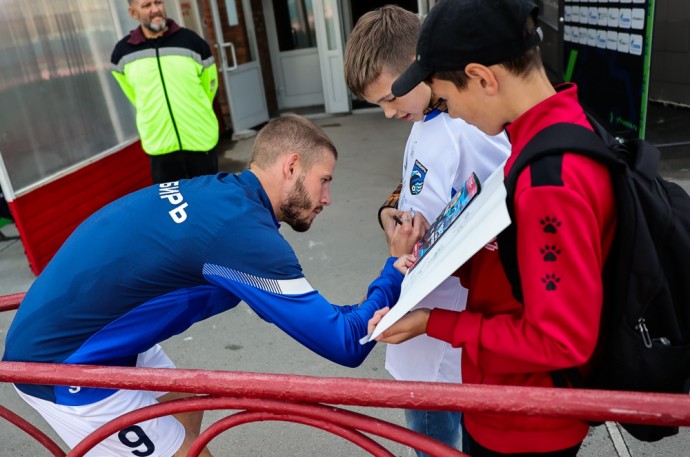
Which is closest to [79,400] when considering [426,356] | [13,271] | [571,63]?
[426,356]

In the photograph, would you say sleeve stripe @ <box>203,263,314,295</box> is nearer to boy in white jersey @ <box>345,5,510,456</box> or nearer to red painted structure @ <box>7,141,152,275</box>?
boy in white jersey @ <box>345,5,510,456</box>

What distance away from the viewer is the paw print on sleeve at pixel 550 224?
97 cm

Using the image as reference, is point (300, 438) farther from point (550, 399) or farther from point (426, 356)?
point (550, 399)

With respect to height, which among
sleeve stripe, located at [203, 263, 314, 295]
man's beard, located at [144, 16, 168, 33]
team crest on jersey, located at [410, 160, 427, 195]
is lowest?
sleeve stripe, located at [203, 263, 314, 295]

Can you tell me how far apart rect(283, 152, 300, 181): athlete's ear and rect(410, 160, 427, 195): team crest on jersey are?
0.38 meters

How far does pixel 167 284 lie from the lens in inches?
63.8

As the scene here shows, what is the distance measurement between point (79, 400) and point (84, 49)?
4875 millimetres

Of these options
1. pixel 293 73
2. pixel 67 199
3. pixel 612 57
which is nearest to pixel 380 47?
pixel 67 199

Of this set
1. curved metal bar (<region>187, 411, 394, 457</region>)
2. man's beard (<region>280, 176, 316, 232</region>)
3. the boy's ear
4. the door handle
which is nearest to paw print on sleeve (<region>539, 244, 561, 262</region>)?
the boy's ear

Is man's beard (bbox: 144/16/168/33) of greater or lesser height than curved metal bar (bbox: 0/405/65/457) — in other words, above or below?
above

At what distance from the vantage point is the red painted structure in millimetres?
4668

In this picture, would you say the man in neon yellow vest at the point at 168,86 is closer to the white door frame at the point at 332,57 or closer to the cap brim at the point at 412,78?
the cap brim at the point at 412,78

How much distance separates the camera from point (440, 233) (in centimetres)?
134

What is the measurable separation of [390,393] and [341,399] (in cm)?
9
